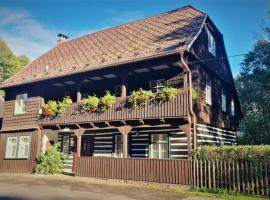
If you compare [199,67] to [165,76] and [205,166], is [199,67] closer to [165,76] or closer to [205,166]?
[165,76]

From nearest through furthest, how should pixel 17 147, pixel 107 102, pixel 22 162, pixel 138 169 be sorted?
pixel 138 169 → pixel 107 102 → pixel 22 162 → pixel 17 147

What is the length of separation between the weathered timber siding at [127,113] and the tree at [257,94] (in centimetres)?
1075

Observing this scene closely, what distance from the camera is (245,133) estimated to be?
23.0 m

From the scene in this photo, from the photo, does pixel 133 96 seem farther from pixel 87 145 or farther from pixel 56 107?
pixel 87 145

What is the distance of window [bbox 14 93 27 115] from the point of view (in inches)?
861

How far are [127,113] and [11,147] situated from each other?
432 inches

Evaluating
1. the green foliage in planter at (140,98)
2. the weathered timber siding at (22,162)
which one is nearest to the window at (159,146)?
the green foliage in planter at (140,98)

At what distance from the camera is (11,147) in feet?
70.1

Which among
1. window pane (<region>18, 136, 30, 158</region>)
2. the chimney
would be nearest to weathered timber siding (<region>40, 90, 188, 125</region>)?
window pane (<region>18, 136, 30, 158</region>)

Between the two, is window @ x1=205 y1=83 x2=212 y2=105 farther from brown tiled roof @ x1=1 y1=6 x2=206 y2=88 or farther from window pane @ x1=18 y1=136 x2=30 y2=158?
window pane @ x1=18 y1=136 x2=30 y2=158

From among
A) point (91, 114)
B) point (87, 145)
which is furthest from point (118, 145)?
Answer: point (91, 114)

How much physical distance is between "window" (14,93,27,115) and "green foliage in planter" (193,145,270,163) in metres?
14.6

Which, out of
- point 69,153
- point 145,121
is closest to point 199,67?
point 145,121

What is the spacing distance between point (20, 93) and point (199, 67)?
14.3 metres
